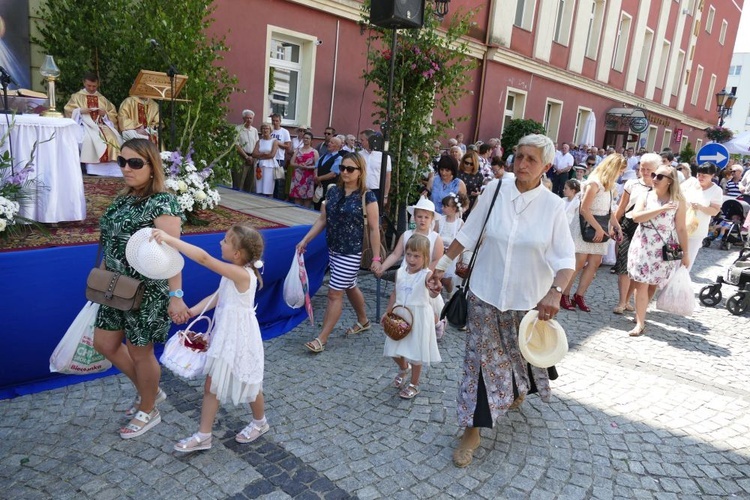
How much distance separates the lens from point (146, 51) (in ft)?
21.3

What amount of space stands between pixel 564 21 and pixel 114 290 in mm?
20224

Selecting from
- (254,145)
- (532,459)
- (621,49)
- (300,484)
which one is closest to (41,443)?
(300,484)

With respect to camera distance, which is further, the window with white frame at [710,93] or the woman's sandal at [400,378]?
the window with white frame at [710,93]

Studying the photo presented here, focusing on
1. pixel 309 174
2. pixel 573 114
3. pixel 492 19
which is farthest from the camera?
pixel 573 114

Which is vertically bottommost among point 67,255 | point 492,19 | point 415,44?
point 67,255

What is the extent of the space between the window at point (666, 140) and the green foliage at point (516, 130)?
1691 cm

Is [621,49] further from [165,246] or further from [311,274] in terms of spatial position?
[165,246]

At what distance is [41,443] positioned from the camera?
124 inches

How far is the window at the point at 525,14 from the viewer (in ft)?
56.4

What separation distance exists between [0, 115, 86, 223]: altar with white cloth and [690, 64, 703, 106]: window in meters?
34.9

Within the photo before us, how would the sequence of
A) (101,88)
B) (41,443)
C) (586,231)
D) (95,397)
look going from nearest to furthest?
1. (41,443)
2. (95,397)
3. (586,231)
4. (101,88)

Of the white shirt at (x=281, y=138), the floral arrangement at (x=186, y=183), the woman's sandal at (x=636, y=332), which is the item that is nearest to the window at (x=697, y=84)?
the white shirt at (x=281, y=138)

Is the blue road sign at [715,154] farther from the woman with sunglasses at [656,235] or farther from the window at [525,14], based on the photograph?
the window at [525,14]

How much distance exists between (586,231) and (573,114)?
53.8ft
